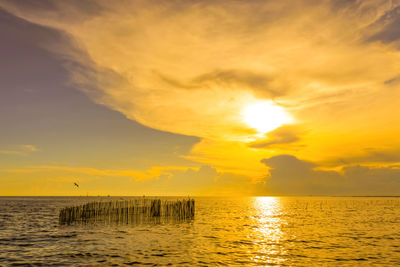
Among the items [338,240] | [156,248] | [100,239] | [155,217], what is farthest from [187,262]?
[155,217]

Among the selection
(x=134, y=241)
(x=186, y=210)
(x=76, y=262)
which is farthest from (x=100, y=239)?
(x=186, y=210)

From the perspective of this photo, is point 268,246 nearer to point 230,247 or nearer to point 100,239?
point 230,247

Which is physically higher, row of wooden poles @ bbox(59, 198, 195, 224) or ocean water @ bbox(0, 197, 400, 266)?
row of wooden poles @ bbox(59, 198, 195, 224)

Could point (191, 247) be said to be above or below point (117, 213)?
below

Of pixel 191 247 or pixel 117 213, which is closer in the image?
pixel 191 247

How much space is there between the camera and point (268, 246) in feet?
100.0

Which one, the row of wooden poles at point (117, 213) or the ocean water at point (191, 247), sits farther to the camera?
the row of wooden poles at point (117, 213)

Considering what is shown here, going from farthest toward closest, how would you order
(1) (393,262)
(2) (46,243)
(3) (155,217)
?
(3) (155,217) < (2) (46,243) < (1) (393,262)

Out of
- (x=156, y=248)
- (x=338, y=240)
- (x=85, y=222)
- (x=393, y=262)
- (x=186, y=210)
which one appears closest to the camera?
(x=393, y=262)

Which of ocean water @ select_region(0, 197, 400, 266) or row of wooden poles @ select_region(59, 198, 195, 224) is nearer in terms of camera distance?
ocean water @ select_region(0, 197, 400, 266)

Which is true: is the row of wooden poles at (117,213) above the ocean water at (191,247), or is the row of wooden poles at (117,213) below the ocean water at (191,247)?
above

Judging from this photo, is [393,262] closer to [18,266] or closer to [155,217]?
[18,266]

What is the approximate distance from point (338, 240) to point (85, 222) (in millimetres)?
33158

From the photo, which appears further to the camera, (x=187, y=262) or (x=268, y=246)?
(x=268, y=246)
